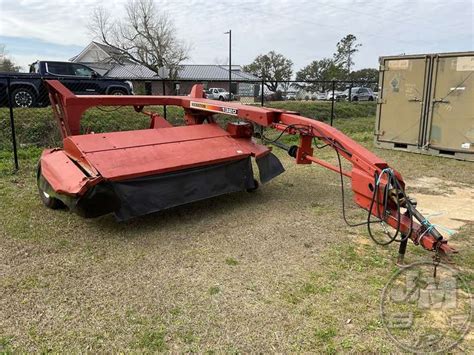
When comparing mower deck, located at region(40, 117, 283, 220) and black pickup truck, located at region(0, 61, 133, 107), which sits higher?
black pickup truck, located at region(0, 61, 133, 107)

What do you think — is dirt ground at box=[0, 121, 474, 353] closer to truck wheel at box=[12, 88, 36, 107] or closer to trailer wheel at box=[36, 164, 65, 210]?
trailer wheel at box=[36, 164, 65, 210]

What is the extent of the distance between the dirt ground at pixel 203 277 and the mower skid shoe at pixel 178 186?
0.26 m

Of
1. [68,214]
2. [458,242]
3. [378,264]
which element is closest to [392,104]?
[458,242]

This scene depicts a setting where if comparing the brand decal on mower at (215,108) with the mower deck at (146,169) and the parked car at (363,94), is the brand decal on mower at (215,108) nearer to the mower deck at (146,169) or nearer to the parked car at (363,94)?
the mower deck at (146,169)

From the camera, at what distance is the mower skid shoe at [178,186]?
4.00 metres

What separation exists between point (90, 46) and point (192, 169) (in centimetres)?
5152

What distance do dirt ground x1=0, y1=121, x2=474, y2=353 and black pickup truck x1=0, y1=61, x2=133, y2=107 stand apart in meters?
6.31

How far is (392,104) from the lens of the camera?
918 cm

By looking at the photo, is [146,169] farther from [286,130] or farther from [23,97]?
[23,97]

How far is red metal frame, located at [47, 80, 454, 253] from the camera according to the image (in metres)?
3.17

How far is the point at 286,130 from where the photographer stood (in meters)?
4.41

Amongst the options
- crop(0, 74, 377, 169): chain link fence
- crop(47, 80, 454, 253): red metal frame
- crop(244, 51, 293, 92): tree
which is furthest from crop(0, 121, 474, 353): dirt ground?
crop(244, 51, 293, 92): tree

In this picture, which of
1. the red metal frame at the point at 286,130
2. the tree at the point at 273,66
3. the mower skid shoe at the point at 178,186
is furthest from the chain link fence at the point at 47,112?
the tree at the point at 273,66

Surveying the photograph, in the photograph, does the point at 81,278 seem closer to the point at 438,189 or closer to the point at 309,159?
the point at 309,159
